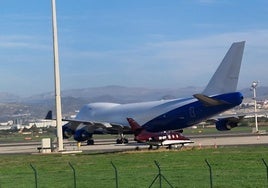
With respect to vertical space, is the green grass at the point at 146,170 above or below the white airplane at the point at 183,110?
below

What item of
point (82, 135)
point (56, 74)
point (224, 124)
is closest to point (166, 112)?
point (82, 135)

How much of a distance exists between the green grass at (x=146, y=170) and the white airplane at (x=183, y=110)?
1446 centimetres

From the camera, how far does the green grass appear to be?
30031 mm

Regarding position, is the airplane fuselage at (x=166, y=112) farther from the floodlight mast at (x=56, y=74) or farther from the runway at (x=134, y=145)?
the floodlight mast at (x=56, y=74)

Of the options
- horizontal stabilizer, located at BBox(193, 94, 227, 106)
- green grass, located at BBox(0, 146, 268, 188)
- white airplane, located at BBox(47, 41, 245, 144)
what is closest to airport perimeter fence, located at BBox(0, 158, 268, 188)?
green grass, located at BBox(0, 146, 268, 188)

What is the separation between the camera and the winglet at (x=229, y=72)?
65.9 meters

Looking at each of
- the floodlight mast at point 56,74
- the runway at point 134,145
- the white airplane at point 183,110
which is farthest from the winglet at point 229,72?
the floodlight mast at point 56,74

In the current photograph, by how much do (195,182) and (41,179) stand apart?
30.5 ft

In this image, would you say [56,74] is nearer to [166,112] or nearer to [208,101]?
[208,101]

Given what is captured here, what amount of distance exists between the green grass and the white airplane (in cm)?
1446

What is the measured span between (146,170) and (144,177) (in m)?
3.88

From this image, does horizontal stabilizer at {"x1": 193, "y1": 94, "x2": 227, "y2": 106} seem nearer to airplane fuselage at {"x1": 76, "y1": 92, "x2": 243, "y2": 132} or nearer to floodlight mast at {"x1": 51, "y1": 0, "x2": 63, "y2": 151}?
airplane fuselage at {"x1": 76, "y1": 92, "x2": 243, "y2": 132}

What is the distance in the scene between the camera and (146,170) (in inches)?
1446

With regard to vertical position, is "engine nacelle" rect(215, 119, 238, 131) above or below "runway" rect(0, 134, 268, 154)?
above
